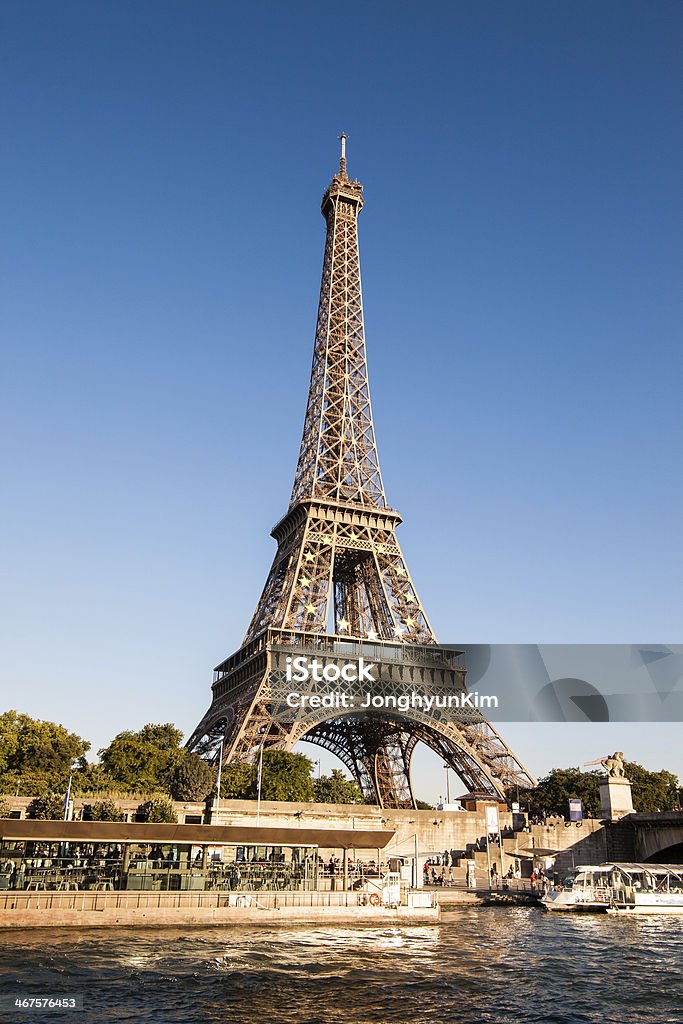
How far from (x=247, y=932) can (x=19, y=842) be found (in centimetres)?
1255

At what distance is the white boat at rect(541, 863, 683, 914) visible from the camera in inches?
1922

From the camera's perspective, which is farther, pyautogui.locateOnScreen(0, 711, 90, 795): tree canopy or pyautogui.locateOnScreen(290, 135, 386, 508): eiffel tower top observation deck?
pyautogui.locateOnScreen(290, 135, 386, 508): eiffel tower top observation deck

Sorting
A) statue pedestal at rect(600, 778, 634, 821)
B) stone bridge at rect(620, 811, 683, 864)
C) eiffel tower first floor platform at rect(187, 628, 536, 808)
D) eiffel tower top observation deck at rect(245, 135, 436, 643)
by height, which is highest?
eiffel tower top observation deck at rect(245, 135, 436, 643)

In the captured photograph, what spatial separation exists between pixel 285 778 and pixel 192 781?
11.7m

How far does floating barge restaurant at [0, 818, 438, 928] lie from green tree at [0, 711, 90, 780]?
18.8 meters

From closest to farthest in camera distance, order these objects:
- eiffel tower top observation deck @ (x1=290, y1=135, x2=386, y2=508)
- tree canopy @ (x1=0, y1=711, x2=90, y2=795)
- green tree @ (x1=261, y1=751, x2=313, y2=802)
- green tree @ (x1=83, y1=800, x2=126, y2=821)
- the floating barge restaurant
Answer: the floating barge restaurant < green tree @ (x1=83, y1=800, x2=126, y2=821) < tree canopy @ (x1=0, y1=711, x2=90, y2=795) < green tree @ (x1=261, y1=751, x2=313, y2=802) < eiffel tower top observation deck @ (x1=290, y1=135, x2=386, y2=508)

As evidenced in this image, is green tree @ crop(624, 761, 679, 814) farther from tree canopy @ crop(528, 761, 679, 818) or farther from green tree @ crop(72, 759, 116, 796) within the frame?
green tree @ crop(72, 759, 116, 796)

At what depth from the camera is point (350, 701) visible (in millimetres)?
67000

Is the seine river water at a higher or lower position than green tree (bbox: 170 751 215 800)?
lower

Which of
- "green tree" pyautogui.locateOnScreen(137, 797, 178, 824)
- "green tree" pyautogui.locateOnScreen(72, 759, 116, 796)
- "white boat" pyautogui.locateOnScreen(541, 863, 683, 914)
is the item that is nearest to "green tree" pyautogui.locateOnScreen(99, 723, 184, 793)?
"green tree" pyautogui.locateOnScreen(72, 759, 116, 796)

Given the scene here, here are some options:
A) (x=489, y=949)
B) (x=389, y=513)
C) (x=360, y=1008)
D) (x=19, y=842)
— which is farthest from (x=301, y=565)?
(x=360, y=1008)

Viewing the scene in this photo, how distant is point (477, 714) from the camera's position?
2805 inches

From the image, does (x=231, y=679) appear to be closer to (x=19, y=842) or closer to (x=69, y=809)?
(x=69, y=809)

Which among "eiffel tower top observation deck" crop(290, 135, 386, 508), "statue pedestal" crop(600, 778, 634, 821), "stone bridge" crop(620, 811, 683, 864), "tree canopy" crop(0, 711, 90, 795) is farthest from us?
"eiffel tower top observation deck" crop(290, 135, 386, 508)
